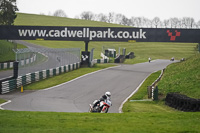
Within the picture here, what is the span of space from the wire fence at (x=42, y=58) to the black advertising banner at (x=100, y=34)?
82.4 inches

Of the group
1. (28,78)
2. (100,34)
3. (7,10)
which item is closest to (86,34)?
(100,34)

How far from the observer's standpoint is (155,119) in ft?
41.3

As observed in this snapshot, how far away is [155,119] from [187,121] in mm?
1077

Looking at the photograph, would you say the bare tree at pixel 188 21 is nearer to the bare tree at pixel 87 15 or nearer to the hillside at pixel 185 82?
the bare tree at pixel 87 15

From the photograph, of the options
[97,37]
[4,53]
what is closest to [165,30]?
[97,37]

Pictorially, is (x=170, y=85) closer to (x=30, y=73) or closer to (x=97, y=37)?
(x=30, y=73)

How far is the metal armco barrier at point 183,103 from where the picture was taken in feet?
57.2

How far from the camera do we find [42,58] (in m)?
32.0

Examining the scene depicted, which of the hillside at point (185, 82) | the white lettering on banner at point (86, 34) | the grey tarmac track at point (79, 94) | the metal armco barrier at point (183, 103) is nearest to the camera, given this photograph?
the metal armco barrier at point (183, 103)

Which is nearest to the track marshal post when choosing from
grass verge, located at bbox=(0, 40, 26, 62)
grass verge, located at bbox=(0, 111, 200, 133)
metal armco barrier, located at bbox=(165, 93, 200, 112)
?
grass verge, located at bbox=(0, 40, 26, 62)

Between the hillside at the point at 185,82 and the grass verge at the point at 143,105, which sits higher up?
the hillside at the point at 185,82

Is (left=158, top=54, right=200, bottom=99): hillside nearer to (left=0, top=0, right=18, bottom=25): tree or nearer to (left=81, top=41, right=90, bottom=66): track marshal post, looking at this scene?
(left=81, top=41, right=90, bottom=66): track marshal post

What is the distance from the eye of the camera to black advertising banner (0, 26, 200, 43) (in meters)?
36.9

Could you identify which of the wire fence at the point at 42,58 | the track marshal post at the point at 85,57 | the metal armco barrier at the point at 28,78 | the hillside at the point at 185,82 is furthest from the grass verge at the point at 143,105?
the track marshal post at the point at 85,57
